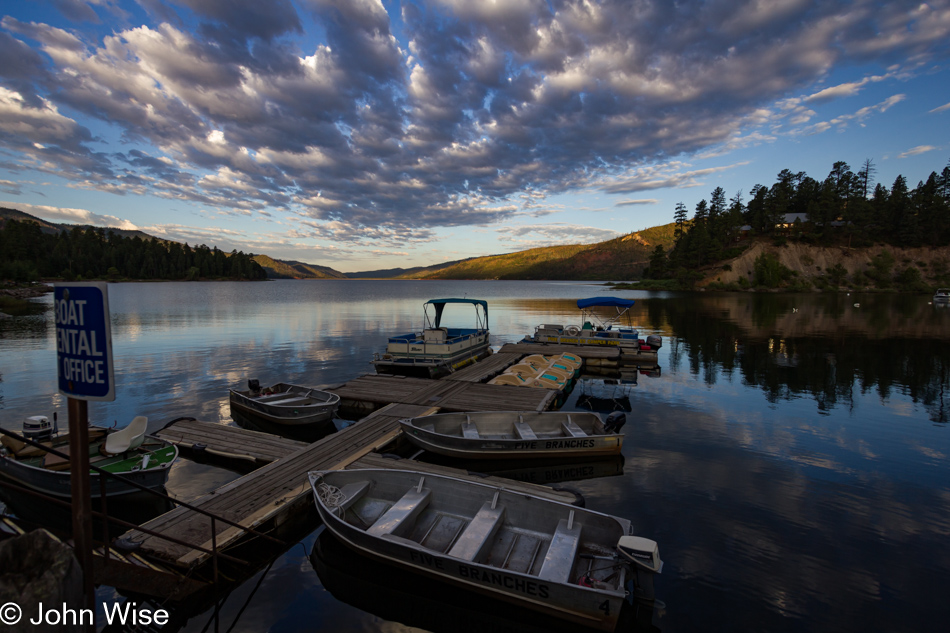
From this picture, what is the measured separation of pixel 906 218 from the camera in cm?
11069

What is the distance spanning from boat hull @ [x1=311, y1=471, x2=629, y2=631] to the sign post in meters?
5.27

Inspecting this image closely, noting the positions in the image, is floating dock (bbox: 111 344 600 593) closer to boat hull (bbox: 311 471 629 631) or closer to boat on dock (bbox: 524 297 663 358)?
boat hull (bbox: 311 471 629 631)

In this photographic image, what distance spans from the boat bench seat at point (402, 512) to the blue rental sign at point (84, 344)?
20.5 feet

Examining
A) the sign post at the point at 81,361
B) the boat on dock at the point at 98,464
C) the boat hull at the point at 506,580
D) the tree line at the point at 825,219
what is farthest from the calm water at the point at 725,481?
the tree line at the point at 825,219

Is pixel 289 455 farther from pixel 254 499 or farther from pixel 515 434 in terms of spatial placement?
pixel 515 434

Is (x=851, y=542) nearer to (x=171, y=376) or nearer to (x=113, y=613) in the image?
(x=113, y=613)

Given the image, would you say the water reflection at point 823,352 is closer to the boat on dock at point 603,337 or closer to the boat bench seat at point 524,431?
the boat on dock at point 603,337

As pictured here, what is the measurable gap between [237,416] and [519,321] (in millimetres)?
48938

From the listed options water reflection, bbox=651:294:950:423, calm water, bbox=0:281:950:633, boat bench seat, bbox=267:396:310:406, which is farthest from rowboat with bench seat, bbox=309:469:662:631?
water reflection, bbox=651:294:950:423

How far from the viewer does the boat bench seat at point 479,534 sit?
820cm

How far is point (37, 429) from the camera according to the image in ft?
41.4

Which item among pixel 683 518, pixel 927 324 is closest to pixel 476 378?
pixel 683 518

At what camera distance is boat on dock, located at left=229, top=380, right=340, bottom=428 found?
17.8 metres

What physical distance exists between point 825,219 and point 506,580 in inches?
5994
